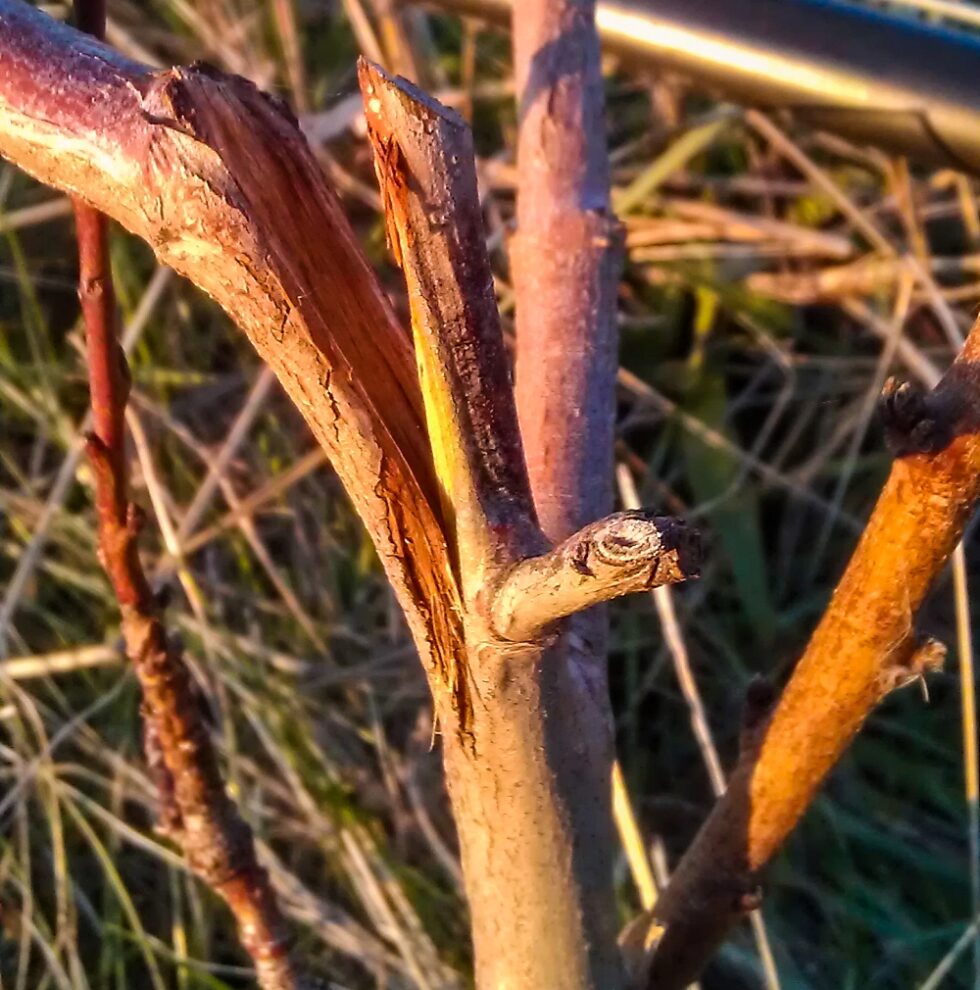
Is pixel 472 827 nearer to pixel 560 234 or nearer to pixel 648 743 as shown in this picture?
pixel 560 234

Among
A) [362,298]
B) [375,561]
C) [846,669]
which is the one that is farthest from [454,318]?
[375,561]

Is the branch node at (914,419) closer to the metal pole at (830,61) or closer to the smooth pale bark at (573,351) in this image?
the smooth pale bark at (573,351)

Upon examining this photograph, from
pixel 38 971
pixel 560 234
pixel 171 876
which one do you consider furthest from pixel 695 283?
pixel 38 971

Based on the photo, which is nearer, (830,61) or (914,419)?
(914,419)

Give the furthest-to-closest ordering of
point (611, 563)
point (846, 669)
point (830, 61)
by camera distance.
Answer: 1. point (830, 61)
2. point (846, 669)
3. point (611, 563)

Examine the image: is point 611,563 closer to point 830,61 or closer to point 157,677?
point 157,677

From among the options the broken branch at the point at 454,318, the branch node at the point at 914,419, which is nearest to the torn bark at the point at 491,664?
the broken branch at the point at 454,318
